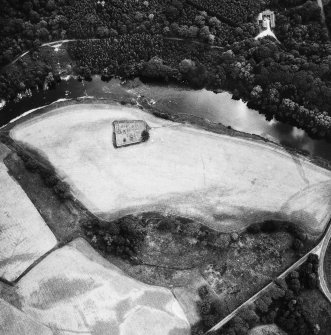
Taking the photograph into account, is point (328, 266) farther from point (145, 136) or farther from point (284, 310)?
point (145, 136)

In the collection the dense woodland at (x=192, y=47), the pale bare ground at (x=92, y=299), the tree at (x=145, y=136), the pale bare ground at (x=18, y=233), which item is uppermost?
the dense woodland at (x=192, y=47)

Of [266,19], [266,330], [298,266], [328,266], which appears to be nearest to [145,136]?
[298,266]

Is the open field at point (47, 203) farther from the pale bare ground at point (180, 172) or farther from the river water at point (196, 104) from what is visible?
the river water at point (196, 104)

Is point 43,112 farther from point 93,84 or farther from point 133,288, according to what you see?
point 133,288

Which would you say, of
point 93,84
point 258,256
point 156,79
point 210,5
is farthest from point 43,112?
point 258,256

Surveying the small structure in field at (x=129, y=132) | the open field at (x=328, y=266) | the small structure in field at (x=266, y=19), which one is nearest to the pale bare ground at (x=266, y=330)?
the open field at (x=328, y=266)

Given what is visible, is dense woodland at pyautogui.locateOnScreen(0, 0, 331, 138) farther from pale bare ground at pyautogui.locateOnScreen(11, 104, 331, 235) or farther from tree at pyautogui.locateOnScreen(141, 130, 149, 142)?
tree at pyautogui.locateOnScreen(141, 130, 149, 142)

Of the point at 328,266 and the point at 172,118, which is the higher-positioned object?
the point at 172,118
